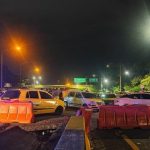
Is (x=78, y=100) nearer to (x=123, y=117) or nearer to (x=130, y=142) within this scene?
(x=123, y=117)

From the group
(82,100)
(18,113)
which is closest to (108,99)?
(82,100)

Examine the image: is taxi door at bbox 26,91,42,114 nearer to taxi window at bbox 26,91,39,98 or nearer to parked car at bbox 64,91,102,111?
taxi window at bbox 26,91,39,98

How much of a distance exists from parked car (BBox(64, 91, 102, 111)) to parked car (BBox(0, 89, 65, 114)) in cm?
725

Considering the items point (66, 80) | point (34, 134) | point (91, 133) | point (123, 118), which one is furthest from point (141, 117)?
point (66, 80)

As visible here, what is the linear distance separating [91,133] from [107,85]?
9510cm

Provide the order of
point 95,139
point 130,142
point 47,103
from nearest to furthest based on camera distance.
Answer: point 130,142
point 95,139
point 47,103

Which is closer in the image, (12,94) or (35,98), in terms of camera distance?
(12,94)

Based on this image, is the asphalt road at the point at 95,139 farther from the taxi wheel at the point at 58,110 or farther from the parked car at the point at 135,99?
the parked car at the point at 135,99

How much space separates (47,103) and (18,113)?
4798 mm

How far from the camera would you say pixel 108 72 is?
113m

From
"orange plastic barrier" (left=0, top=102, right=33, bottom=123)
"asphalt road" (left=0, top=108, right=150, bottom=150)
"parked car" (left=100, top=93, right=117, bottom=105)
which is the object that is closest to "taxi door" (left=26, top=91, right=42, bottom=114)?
"orange plastic barrier" (left=0, top=102, right=33, bottom=123)

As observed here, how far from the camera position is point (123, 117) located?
1848 centimetres

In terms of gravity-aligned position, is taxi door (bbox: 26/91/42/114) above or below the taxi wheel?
above

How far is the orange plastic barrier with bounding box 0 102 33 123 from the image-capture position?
64.4ft
